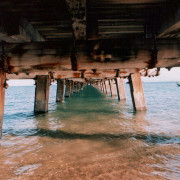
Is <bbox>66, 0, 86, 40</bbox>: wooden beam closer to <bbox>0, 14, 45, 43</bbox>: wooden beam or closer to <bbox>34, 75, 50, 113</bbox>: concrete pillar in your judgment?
<bbox>0, 14, 45, 43</bbox>: wooden beam

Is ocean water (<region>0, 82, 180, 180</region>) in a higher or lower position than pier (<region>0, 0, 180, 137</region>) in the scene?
lower

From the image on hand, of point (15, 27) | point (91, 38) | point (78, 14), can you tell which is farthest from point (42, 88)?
point (78, 14)

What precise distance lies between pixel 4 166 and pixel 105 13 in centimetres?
352

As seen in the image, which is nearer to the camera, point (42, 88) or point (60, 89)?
point (42, 88)

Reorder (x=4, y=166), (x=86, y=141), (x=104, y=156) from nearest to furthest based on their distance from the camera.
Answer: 1. (x=4, y=166)
2. (x=104, y=156)
3. (x=86, y=141)

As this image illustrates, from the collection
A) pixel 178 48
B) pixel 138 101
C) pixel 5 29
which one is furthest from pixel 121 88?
pixel 5 29

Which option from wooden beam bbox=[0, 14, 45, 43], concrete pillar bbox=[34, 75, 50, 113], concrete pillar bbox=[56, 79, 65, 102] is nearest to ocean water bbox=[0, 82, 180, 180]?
wooden beam bbox=[0, 14, 45, 43]

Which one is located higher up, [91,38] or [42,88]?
[91,38]

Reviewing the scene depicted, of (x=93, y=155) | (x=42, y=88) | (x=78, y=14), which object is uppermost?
(x=78, y=14)

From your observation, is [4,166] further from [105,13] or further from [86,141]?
→ [105,13]

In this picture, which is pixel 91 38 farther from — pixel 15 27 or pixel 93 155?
pixel 93 155

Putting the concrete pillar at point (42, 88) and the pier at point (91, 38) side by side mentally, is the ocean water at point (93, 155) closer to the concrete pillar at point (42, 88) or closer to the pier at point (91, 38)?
the pier at point (91, 38)

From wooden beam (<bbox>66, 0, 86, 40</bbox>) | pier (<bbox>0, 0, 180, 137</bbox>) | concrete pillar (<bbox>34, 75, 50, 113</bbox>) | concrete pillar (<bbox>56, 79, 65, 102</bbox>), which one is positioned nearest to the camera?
wooden beam (<bbox>66, 0, 86, 40</bbox>)

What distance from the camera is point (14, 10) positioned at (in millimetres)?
2291
